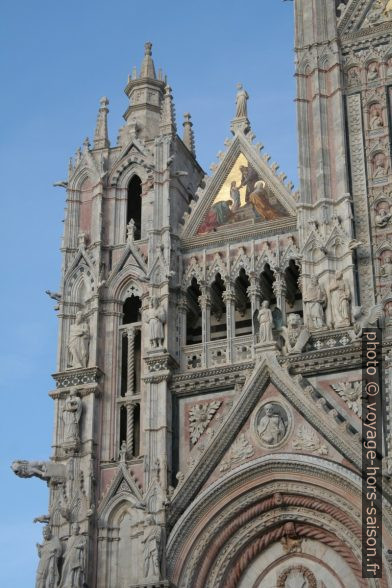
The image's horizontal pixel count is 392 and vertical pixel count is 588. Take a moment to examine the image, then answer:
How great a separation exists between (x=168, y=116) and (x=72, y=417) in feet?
23.6

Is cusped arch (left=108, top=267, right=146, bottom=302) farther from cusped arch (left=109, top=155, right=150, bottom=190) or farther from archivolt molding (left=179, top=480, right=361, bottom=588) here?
archivolt molding (left=179, top=480, right=361, bottom=588)

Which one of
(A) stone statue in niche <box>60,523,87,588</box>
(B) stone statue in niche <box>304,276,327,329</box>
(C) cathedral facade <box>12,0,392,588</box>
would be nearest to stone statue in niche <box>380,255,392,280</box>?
(C) cathedral facade <box>12,0,392,588</box>

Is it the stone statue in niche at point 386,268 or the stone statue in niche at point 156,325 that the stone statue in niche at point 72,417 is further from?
the stone statue in niche at point 386,268

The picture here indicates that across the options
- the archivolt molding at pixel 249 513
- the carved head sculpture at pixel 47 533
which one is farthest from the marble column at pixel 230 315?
the carved head sculpture at pixel 47 533

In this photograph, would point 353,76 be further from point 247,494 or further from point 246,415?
point 247,494

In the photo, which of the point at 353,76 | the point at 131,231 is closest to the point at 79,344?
the point at 131,231

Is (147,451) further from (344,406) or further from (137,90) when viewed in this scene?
(137,90)

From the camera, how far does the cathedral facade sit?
22.7m

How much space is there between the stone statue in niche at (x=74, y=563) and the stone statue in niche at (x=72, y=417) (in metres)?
1.92

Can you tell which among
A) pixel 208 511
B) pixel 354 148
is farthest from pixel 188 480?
pixel 354 148

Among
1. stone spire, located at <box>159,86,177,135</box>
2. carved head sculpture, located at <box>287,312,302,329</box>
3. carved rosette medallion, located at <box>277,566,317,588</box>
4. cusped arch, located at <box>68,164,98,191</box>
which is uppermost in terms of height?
stone spire, located at <box>159,86,177,135</box>

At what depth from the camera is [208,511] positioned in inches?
906

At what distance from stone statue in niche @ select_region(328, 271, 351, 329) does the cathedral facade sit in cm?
3

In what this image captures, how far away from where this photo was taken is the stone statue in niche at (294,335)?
2362 cm
